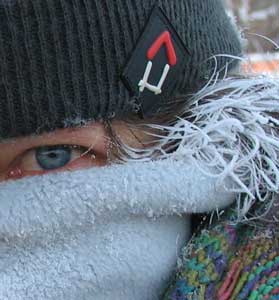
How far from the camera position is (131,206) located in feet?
2.72

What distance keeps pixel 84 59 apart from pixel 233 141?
8.6 inches

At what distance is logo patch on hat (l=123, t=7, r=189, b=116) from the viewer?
847 mm

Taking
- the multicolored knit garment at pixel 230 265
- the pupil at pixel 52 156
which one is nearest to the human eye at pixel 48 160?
the pupil at pixel 52 156

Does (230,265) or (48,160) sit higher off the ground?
(48,160)

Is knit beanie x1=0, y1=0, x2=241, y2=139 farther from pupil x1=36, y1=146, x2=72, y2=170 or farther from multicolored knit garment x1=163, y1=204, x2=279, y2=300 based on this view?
multicolored knit garment x1=163, y1=204, x2=279, y2=300

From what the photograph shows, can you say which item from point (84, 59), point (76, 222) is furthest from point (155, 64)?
point (76, 222)

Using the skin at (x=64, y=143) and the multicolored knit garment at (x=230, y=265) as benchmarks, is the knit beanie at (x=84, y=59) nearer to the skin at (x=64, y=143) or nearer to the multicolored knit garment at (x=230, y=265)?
the skin at (x=64, y=143)

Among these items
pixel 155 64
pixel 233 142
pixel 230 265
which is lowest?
pixel 230 265

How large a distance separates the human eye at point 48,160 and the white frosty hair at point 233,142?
7 cm

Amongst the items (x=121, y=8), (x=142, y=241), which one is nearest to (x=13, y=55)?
(x=121, y=8)

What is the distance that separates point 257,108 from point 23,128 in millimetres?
306

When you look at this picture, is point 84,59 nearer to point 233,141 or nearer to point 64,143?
point 64,143

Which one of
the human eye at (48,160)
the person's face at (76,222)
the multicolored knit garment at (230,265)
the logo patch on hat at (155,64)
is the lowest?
the multicolored knit garment at (230,265)

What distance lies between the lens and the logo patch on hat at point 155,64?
0.85m
